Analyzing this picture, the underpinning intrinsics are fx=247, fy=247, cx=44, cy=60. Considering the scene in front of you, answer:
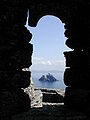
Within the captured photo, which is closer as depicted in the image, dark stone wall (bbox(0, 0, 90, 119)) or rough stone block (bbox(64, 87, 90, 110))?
dark stone wall (bbox(0, 0, 90, 119))

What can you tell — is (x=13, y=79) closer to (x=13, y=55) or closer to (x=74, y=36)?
(x=13, y=55)

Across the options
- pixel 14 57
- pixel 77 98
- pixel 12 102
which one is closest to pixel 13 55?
pixel 14 57

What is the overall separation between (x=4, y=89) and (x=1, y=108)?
23.5 inches

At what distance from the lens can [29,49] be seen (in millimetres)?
8312

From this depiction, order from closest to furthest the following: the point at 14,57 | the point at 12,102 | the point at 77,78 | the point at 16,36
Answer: the point at 12,102
the point at 14,57
the point at 16,36
the point at 77,78

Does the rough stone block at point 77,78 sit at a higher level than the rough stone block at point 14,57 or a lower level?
lower

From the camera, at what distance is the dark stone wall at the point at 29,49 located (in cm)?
791

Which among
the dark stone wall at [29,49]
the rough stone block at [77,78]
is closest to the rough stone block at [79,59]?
the dark stone wall at [29,49]

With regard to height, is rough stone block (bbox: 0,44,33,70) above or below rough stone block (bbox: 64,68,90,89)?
above

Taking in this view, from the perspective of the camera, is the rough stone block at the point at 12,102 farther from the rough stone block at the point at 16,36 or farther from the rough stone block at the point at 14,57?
the rough stone block at the point at 16,36

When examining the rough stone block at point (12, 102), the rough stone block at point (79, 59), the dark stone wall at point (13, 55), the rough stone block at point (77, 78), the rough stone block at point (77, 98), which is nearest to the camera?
the rough stone block at point (12, 102)

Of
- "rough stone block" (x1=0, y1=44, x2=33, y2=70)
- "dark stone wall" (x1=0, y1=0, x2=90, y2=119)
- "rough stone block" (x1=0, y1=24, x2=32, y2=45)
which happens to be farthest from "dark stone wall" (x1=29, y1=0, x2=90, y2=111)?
"rough stone block" (x1=0, y1=44, x2=33, y2=70)

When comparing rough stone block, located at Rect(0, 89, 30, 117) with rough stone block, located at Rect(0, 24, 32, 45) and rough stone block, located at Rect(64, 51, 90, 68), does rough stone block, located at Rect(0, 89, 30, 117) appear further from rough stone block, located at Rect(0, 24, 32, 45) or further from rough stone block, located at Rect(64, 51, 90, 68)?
rough stone block, located at Rect(64, 51, 90, 68)

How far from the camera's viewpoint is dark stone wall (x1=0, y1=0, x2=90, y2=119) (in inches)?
311
